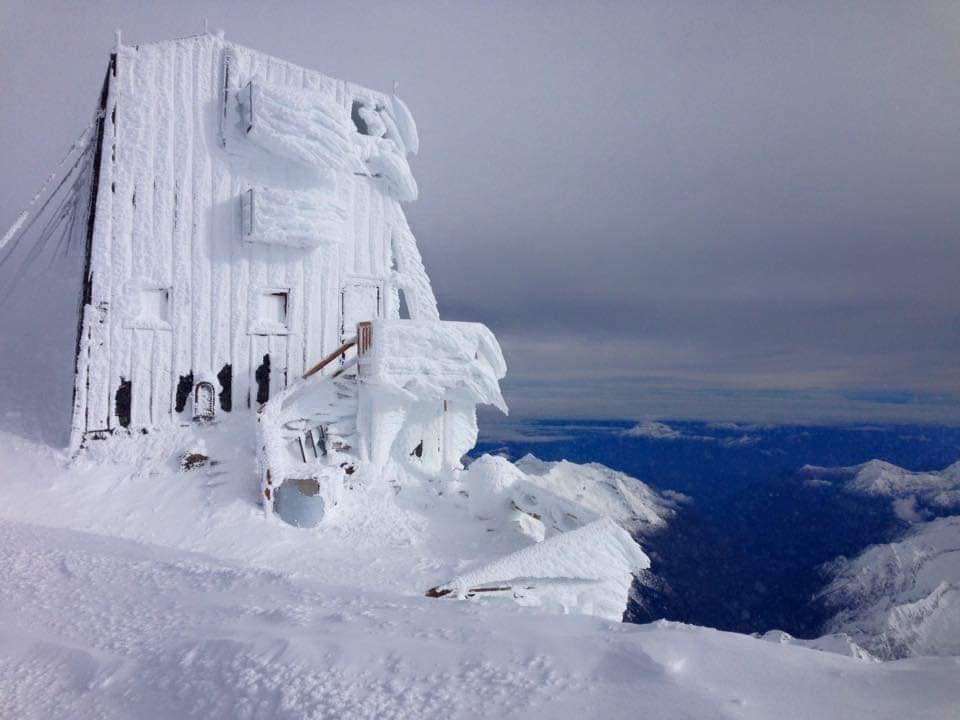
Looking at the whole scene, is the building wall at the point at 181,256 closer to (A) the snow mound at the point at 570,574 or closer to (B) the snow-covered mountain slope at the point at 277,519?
(B) the snow-covered mountain slope at the point at 277,519

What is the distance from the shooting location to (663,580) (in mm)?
63312

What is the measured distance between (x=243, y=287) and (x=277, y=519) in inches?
317

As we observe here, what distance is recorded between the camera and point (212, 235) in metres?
18.6

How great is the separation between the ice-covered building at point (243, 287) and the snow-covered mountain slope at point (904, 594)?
185 ft

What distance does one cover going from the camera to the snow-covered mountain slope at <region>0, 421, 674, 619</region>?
43.0 ft

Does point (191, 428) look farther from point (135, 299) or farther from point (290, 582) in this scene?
point (290, 582)

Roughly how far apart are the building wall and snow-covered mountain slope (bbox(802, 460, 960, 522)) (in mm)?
93741

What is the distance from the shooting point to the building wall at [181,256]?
17156mm

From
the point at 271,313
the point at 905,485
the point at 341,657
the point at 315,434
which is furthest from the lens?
the point at 905,485

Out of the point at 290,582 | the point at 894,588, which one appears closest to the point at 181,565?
the point at 290,582

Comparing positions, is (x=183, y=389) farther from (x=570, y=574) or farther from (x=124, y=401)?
(x=570, y=574)

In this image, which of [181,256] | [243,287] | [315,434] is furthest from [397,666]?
[181,256]

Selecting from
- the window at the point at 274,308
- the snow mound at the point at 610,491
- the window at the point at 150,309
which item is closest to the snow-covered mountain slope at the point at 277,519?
the window at the point at 150,309

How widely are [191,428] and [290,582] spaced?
1030cm
